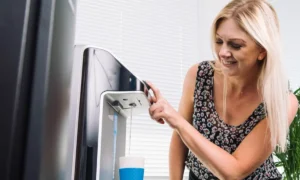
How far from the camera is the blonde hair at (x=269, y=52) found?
1.07 m

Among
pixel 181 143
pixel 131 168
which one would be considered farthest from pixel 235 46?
pixel 131 168

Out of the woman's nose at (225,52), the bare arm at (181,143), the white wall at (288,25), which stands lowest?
the bare arm at (181,143)

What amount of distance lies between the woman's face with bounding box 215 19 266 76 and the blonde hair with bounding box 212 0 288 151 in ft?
0.06

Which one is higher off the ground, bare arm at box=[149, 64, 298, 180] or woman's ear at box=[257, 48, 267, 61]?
woman's ear at box=[257, 48, 267, 61]

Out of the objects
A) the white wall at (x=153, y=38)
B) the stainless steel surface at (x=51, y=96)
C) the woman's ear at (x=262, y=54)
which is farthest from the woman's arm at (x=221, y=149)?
the white wall at (x=153, y=38)

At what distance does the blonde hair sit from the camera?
3.52ft

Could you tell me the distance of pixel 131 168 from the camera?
741 millimetres

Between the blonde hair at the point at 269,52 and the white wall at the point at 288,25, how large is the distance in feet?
4.46

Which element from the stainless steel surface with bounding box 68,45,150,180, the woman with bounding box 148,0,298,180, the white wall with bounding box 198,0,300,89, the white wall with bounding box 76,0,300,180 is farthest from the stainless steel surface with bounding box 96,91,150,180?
the white wall with bounding box 198,0,300,89

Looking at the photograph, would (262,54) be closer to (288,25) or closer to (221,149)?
(221,149)

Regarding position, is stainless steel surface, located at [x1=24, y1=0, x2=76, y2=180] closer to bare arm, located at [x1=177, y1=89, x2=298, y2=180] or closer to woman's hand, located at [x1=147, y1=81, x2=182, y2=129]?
woman's hand, located at [x1=147, y1=81, x2=182, y2=129]

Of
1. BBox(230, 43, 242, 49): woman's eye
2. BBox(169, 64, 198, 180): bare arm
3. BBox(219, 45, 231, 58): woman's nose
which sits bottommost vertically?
BBox(169, 64, 198, 180): bare arm

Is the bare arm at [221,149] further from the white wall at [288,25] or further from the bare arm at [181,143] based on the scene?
the white wall at [288,25]

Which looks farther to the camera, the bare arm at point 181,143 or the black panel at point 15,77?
the bare arm at point 181,143
